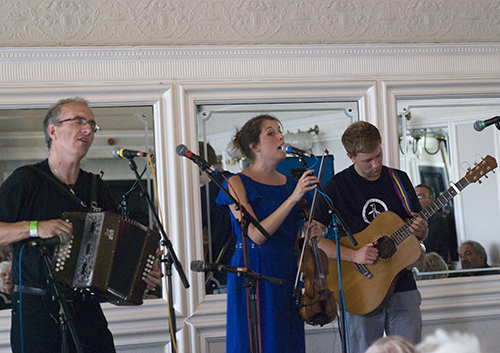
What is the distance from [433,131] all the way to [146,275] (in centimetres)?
232

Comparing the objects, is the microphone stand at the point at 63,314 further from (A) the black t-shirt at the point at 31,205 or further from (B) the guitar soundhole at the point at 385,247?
(B) the guitar soundhole at the point at 385,247

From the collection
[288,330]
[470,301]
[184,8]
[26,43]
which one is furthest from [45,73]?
[470,301]

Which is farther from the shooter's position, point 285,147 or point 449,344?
point 285,147

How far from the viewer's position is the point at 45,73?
11.2 feet

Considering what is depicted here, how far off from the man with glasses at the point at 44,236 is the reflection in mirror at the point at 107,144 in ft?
2.50

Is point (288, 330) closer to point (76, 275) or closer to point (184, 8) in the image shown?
point (76, 275)

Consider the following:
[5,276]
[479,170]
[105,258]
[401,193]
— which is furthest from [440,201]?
[5,276]

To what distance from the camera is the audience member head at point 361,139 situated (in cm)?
305

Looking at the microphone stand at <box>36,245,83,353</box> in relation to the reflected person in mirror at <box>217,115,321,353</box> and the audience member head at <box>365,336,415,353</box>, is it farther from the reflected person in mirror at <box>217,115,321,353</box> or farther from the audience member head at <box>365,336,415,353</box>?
the audience member head at <box>365,336,415,353</box>

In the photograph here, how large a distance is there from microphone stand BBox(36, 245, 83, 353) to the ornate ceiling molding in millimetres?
1671

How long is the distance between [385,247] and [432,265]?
0.96m

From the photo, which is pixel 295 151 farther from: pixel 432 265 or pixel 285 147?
pixel 432 265

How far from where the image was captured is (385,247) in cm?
304

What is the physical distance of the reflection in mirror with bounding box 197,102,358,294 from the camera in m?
3.61
